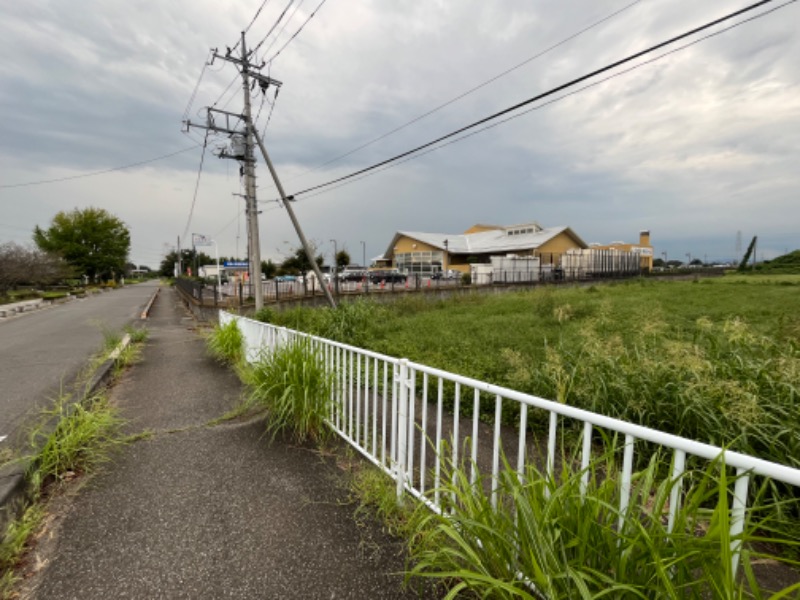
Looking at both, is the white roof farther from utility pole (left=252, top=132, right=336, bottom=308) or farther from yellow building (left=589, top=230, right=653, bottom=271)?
utility pole (left=252, top=132, right=336, bottom=308)

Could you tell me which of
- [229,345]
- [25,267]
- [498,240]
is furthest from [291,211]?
[498,240]

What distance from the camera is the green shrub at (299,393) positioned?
3.34 meters

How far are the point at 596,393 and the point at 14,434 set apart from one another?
5287mm

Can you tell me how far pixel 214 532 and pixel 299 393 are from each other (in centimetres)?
130

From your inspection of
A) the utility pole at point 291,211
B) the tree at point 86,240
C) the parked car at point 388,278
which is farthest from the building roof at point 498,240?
the tree at point 86,240

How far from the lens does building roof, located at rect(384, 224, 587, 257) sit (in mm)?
40906

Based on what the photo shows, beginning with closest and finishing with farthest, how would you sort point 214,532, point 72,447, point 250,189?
point 214,532
point 72,447
point 250,189

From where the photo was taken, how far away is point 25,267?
26.7 metres

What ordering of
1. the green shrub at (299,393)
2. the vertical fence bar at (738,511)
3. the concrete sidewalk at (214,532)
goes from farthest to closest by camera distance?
the green shrub at (299,393) → the concrete sidewalk at (214,532) → the vertical fence bar at (738,511)

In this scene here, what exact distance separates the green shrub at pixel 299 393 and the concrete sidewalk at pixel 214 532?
222 mm

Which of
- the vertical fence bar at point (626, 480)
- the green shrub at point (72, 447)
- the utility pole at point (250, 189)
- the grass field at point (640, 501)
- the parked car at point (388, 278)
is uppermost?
the utility pole at point (250, 189)

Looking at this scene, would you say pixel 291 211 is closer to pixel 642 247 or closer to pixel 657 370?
pixel 657 370

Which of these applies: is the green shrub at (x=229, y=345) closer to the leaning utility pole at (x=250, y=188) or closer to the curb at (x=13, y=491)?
the curb at (x=13, y=491)

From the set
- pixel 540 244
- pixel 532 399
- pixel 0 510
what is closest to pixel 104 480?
pixel 0 510
